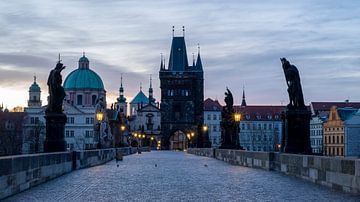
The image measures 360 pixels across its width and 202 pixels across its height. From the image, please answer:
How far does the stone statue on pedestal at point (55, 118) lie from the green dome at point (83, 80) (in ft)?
433

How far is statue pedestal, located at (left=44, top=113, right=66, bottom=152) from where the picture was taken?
2958 cm

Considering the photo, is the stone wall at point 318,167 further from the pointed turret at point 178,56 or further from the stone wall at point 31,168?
the pointed turret at point 178,56

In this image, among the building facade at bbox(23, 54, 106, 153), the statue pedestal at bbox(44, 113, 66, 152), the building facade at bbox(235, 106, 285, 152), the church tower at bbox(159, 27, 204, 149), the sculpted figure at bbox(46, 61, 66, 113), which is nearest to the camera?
the statue pedestal at bbox(44, 113, 66, 152)

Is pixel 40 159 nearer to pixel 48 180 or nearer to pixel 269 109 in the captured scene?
pixel 48 180

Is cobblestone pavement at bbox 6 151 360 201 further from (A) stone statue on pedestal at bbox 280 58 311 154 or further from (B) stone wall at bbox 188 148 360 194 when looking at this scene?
(A) stone statue on pedestal at bbox 280 58 311 154

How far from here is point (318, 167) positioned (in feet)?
66.1

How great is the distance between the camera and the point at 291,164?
2486 cm

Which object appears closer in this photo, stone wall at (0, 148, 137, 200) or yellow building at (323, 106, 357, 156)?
stone wall at (0, 148, 137, 200)

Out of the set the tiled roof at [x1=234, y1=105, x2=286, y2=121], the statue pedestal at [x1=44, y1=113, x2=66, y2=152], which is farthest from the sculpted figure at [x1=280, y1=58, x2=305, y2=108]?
the tiled roof at [x1=234, y1=105, x2=286, y2=121]

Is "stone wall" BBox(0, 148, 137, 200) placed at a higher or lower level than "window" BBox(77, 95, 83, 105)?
lower

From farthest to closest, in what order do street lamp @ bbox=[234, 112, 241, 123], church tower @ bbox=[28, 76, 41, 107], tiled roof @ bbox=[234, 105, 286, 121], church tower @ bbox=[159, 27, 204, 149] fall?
tiled roof @ bbox=[234, 105, 286, 121]
church tower @ bbox=[28, 76, 41, 107]
church tower @ bbox=[159, 27, 204, 149]
street lamp @ bbox=[234, 112, 241, 123]

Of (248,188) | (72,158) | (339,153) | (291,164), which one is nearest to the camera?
(248,188)

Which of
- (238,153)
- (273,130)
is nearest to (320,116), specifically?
(273,130)

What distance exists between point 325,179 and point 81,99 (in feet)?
476
